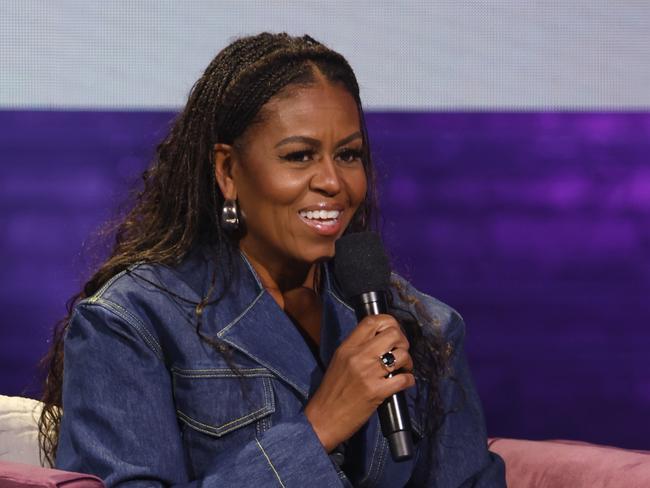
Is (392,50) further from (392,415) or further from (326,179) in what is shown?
(392,415)

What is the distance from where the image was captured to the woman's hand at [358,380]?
1.53 metres

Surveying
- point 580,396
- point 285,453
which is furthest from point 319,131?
point 580,396

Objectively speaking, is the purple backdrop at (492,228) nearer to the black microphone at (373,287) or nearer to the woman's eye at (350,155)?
the woman's eye at (350,155)

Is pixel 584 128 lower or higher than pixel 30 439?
higher

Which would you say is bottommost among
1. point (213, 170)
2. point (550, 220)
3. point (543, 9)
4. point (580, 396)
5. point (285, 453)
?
point (580, 396)

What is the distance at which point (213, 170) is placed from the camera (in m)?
1.90

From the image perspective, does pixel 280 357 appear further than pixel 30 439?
No

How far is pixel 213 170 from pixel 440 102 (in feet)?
2.53

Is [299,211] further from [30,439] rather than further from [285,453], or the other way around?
[30,439]

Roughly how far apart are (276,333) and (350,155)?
28cm

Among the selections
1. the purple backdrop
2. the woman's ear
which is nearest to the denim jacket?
the woman's ear

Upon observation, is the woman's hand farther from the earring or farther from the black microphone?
the earring

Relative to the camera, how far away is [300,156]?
1812mm

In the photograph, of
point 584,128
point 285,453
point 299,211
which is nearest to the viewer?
point 285,453
